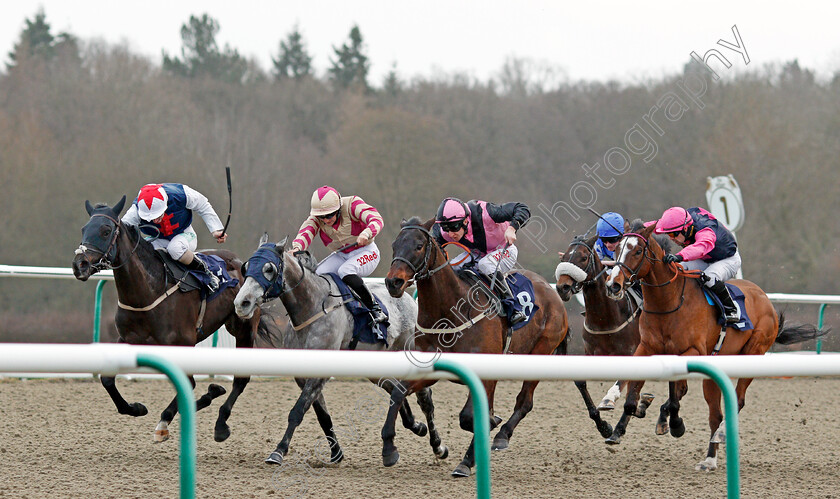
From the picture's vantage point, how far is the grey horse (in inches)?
226

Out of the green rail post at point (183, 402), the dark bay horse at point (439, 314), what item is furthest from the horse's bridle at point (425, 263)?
the green rail post at point (183, 402)

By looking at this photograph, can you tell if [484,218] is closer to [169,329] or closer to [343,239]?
[343,239]

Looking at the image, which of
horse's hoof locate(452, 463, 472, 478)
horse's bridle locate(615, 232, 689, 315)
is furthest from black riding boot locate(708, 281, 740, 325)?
horse's hoof locate(452, 463, 472, 478)

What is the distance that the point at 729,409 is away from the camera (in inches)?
89.1

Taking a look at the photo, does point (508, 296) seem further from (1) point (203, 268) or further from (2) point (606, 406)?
(1) point (203, 268)

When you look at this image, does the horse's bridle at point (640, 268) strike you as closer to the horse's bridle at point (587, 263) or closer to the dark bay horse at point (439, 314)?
the horse's bridle at point (587, 263)

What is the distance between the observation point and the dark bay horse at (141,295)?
6148mm

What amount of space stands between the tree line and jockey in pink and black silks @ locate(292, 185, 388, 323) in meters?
9.96

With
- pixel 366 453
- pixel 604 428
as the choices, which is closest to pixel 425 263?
pixel 366 453

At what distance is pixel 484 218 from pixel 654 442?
2385 millimetres

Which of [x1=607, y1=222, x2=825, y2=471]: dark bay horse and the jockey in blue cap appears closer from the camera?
[x1=607, y1=222, x2=825, y2=471]: dark bay horse

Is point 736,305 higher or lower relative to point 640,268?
lower

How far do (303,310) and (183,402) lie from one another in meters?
4.42

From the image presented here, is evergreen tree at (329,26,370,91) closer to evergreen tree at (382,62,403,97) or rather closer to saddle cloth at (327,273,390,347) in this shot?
evergreen tree at (382,62,403,97)
